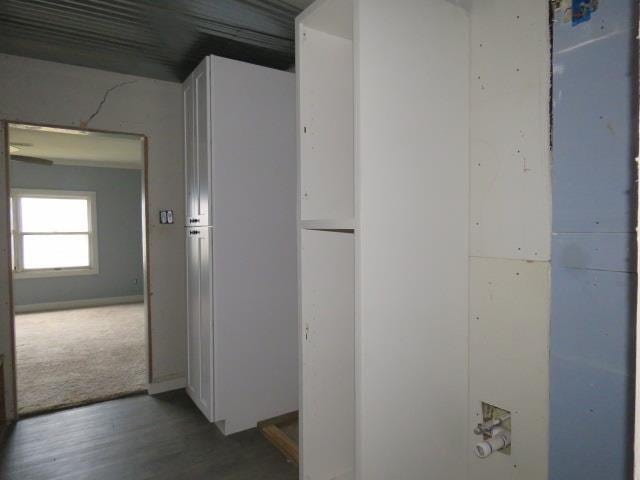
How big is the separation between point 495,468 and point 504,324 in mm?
510

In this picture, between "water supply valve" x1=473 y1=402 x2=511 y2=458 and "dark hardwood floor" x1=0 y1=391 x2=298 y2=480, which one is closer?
"water supply valve" x1=473 y1=402 x2=511 y2=458

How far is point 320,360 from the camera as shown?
4.77 feet

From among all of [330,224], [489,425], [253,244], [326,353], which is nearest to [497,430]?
[489,425]

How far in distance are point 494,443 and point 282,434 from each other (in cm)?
144

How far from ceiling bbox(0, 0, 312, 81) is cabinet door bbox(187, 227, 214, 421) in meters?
1.15

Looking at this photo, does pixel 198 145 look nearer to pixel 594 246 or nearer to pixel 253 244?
pixel 253 244

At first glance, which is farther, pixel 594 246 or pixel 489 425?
pixel 489 425

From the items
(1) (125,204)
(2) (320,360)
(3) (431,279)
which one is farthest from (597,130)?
(1) (125,204)

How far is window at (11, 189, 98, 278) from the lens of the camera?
238 inches

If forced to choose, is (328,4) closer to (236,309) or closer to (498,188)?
(498,188)

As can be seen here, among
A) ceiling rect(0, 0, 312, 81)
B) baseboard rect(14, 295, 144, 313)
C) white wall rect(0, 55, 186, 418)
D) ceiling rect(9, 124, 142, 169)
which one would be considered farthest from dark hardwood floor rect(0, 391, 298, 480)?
baseboard rect(14, 295, 144, 313)

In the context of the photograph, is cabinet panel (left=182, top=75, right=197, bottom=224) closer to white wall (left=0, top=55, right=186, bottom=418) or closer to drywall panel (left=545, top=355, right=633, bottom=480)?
white wall (left=0, top=55, right=186, bottom=418)

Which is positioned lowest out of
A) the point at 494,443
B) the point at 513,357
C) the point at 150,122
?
the point at 494,443

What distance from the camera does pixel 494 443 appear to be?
1253 mm
